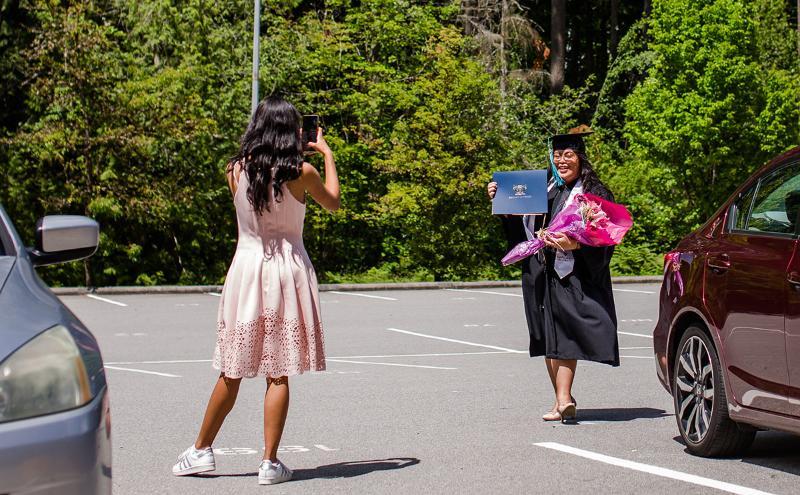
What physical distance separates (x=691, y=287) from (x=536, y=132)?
30.1 metres

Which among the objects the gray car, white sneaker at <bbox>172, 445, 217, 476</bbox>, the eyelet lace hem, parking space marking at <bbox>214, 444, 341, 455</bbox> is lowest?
parking space marking at <bbox>214, 444, 341, 455</bbox>

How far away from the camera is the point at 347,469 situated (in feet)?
22.9

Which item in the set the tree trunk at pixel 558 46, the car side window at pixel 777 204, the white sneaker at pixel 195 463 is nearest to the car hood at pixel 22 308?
the white sneaker at pixel 195 463

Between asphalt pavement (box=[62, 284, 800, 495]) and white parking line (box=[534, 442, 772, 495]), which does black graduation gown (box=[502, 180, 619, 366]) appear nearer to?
asphalt pavement (box=[62, 284, 800, 495])

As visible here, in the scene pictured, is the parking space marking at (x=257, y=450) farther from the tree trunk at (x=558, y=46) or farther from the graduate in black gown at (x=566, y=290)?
the tree trunk at (x=558, y=46)

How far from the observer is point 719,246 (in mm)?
A: 7137

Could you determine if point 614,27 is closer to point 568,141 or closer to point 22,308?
point 568,141

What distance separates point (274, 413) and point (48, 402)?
2698 mm

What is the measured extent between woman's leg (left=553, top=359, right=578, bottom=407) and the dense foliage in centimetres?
2020

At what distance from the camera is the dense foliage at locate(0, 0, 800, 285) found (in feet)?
92.9

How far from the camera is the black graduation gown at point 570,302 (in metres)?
8.66

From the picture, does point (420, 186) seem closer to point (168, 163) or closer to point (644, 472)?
point (168, 163)

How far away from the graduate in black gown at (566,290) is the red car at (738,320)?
880 mm

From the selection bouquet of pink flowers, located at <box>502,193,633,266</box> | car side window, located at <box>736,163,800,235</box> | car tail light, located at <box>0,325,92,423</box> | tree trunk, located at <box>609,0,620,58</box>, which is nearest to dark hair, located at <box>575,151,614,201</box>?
bouquet of pink flowers, located at <box>502,193,633,266</box>
